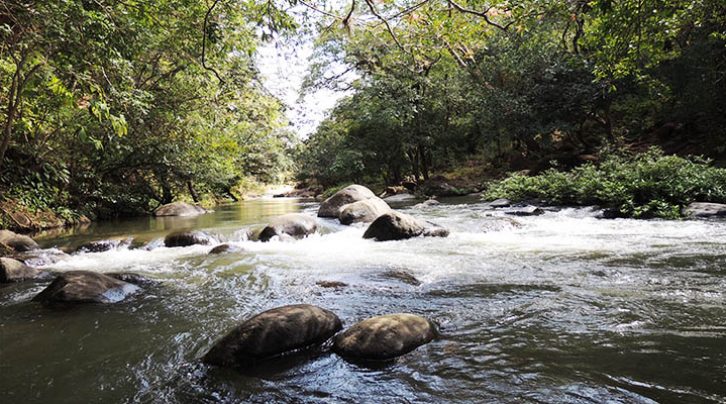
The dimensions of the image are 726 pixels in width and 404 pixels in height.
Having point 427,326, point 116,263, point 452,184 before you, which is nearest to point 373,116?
point 452,184

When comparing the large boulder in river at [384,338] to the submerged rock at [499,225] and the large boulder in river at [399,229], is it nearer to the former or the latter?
the large boulder in river at [399,229]

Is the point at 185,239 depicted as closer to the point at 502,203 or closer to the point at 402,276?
the point at 402,276

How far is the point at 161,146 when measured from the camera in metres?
13.9

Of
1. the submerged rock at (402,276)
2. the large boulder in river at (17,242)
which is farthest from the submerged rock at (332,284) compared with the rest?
the large boulder in river at (17,242)

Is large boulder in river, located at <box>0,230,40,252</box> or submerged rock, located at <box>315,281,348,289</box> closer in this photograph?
submerged rock, located at <box>315,281,348,289</box>

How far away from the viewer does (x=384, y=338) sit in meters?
3.33

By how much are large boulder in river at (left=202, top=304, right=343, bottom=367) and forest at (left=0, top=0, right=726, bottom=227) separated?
2.16 m

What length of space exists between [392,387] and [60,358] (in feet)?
9.22

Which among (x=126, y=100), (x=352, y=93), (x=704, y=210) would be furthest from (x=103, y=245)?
(x=352, y=93)

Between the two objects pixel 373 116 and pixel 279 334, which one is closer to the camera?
pixel 279 334

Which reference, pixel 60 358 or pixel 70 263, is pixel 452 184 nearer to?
pixel 70 263

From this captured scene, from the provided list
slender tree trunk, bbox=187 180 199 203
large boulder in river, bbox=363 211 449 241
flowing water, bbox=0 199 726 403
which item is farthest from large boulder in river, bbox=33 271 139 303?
slender tree trunk, bbox=187 180 199 203

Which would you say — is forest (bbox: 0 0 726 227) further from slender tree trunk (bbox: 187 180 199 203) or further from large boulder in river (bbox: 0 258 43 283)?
large boulder in river (bbox: 0 258 43 283)

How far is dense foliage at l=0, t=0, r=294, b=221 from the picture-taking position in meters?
4.34
